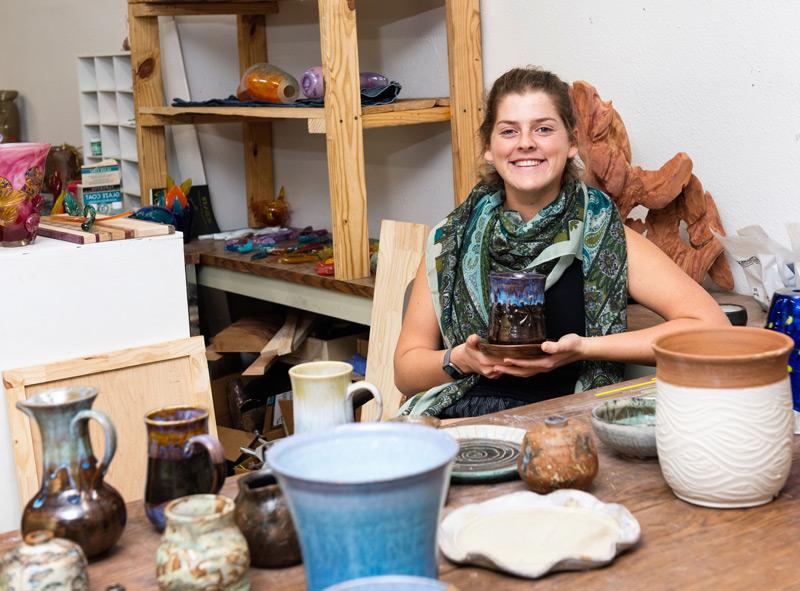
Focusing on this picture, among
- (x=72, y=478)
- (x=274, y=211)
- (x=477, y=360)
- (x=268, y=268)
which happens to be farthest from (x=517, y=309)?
(x=274, y=211)

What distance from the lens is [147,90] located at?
412 centimetres

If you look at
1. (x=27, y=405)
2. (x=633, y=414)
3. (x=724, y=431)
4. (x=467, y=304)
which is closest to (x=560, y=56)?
(x=467, y=304)

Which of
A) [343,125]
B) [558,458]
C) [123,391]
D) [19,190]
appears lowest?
[123,391]

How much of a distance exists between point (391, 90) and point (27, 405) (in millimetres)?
2159

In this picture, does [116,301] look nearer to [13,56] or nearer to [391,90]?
[391,90]

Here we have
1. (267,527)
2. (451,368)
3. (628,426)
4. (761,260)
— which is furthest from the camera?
(761,260)

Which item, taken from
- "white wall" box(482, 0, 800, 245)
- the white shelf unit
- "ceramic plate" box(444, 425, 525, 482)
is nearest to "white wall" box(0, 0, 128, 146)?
the white shelf unit

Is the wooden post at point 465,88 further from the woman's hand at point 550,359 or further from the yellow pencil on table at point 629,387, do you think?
the yellow pencil on table at point 629,387

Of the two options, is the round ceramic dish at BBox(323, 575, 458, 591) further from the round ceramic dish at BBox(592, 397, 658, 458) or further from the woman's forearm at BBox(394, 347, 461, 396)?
the woman's forearm at BBox(394, 347, 461, 396)

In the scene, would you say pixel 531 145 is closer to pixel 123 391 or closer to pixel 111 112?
pixel 123 391

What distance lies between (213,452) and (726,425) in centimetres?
61

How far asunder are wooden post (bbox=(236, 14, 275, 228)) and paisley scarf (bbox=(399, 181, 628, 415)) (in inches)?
84.0

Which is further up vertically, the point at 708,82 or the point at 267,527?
the point at 708,82

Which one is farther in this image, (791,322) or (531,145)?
(531,145)
